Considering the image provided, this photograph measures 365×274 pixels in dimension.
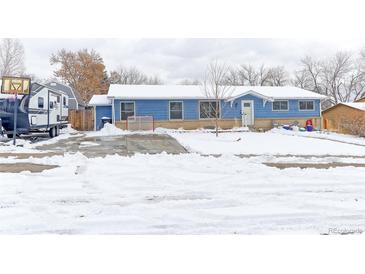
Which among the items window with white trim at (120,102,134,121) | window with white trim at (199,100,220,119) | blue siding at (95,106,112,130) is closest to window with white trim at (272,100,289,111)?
window with white trim at (199,100,220,119)

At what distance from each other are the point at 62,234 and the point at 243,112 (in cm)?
1951

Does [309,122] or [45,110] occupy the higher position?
[45,110]

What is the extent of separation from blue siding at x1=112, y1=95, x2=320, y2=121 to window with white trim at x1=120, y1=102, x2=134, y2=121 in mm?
250

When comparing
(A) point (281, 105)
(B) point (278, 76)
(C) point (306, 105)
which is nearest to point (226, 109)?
(A) point (281, 105)

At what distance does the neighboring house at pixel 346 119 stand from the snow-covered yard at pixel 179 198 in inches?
521

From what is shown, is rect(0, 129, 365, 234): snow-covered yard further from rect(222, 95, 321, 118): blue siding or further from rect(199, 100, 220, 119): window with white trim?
rect(222, 95, 321, 118): blue siding

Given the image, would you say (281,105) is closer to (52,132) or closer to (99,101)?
(99,101)

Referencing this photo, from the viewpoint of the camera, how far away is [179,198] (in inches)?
199

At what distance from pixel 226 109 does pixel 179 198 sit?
683 inches

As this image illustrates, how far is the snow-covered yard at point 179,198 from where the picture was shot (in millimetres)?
3982

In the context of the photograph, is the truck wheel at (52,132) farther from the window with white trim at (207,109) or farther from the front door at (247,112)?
the front door at (247,112)

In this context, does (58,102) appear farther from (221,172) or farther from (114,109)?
(221,172)

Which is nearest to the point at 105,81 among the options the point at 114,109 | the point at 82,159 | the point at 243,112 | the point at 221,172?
the point at 114,109

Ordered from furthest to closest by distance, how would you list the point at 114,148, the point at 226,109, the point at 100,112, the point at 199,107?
the point at 226,109 < the point at 199,107 < the point at 100,112 < the point at 114,148
